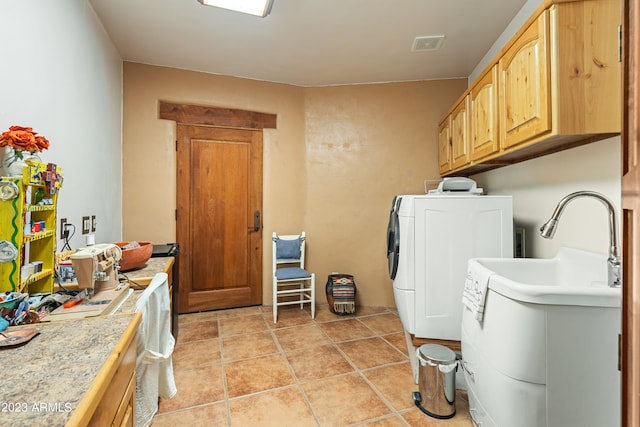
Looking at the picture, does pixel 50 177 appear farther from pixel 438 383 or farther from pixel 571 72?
pixel 571 72

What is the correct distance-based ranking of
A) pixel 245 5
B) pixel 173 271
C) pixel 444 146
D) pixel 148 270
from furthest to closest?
pixel 444 146 < pixel 173 271 < pixel 245 5 < pixel 148 270

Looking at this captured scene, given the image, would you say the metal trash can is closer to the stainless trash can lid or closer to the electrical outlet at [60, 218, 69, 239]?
the stainless trash can lid

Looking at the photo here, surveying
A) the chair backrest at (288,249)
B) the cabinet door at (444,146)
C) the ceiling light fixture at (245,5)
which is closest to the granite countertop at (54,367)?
the ceiling light fixture at (245,5)

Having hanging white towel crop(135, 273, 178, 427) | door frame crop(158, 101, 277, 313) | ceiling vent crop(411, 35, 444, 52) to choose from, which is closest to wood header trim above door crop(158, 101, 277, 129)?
door frame crop(158, 101, 277, 313)

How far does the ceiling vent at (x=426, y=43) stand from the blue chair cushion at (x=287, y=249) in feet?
7.20

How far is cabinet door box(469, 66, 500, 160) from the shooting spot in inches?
76.3

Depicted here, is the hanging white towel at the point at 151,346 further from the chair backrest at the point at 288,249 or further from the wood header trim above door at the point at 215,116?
the wood header trim above door at the point at 215,116

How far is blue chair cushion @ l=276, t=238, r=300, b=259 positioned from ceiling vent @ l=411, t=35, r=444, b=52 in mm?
2194

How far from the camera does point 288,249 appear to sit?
10.8 ft

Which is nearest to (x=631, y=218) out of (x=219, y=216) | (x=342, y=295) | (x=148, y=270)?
(x=148, y=270)

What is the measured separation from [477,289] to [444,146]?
2128mm

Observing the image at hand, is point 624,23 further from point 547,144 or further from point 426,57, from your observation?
point 426,57

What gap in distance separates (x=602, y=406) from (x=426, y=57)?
9.22 feet

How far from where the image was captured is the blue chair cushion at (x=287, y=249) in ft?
10.7
